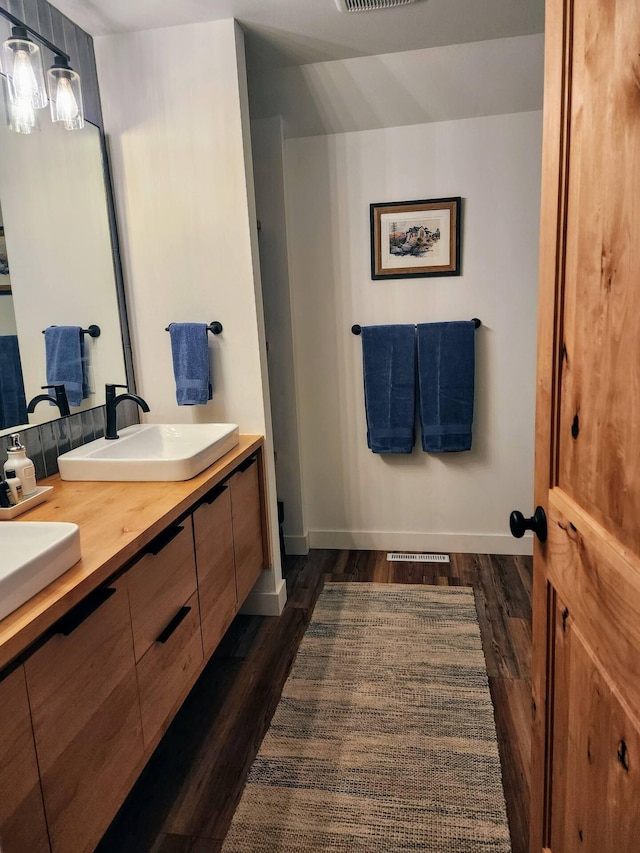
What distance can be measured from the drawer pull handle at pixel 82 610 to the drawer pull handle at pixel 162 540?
190 mm

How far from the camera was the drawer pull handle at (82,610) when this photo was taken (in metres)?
1.01

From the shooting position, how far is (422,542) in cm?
308

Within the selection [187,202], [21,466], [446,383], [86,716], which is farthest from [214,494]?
[446,383]

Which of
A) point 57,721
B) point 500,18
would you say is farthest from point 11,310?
point 500,18

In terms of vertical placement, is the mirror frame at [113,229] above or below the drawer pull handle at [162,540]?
above

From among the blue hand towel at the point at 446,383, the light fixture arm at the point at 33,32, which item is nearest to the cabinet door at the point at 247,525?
the blue hand towel at the point at 446,383

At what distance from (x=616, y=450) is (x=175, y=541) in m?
1.14

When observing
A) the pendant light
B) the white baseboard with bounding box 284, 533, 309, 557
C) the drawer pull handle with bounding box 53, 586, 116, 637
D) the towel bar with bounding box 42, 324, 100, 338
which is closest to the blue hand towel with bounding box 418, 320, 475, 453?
the white baseboard with bounding box 284, 533, 309, 557

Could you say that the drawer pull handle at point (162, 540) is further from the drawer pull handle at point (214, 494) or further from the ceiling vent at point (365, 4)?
the ceiling vent at point (365, 4)

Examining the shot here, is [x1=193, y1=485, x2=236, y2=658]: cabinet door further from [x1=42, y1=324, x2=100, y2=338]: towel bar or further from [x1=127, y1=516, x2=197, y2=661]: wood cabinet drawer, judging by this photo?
[x1=42, y1=324, x2=100, y2=338]: towel bar

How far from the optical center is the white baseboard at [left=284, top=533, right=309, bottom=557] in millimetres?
3107

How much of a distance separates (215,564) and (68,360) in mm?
913

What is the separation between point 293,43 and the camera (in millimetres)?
2211

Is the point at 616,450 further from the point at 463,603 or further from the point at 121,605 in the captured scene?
Result: the point at 463,603
